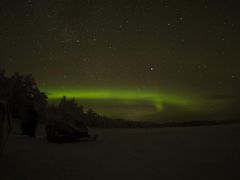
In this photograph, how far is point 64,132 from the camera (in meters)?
12.3

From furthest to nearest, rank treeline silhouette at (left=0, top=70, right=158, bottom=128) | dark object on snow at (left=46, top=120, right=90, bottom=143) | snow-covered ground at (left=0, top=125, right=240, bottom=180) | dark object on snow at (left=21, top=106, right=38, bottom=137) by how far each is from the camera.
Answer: treeline silhouette at (left=0, top=70, right=158, bottom=128)
dark object on snow at (left=21, top=106, right=38, bottom=137)
dark object on snow at (left=46, top=120, right=90, bottom=143)
snow-covered ground at (left=0, top=125, right=240, bottom=180)

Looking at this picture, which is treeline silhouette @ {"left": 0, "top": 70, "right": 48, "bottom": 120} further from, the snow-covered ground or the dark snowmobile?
the snow-covered ground

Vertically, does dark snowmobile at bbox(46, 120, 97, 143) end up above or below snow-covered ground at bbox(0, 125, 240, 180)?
above

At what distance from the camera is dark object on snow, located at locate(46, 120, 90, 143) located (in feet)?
39.7

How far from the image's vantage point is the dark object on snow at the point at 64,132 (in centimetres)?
1211

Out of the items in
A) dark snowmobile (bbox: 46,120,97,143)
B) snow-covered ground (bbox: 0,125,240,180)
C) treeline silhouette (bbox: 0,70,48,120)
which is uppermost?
treeline silhouette (bbox: 0,70,48,120)

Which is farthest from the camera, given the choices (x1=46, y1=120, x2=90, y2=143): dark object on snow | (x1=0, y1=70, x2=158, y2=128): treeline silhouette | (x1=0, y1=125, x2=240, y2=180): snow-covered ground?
(x1=0, y1=70, x2=158, y2=128): treeline silhouette

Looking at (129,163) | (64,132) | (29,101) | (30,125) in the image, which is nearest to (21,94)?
(29,101)

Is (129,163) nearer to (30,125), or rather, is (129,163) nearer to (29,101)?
(30,125)

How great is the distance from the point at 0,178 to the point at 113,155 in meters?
3.30

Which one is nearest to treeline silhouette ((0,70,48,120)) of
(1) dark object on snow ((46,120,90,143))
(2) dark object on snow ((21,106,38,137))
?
(2) dark object on snow ((21,106,38,137))

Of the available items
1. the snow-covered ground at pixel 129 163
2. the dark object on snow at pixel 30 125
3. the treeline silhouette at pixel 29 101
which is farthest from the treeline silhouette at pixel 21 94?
the snow-covered ground at pixel 129 163

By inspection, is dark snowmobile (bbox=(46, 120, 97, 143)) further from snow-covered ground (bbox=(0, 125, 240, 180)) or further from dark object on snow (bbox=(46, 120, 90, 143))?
snow-covered ground (bbox=(0, 125, 240, 180))

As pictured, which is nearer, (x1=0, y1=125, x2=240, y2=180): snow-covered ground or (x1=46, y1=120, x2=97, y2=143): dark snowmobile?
(x1=0, y1=125, x2=240, y2=180): snow-covered ground
